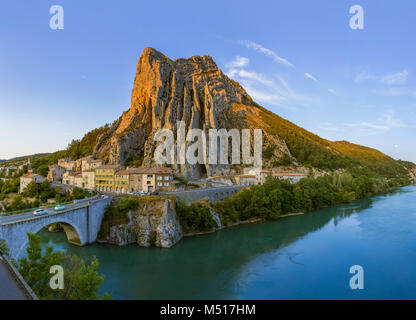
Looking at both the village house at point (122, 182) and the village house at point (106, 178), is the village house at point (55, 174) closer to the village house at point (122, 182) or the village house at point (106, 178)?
the village house at point (106, 178)

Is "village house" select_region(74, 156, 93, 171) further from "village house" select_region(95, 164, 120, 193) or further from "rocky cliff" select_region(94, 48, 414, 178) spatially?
"village house" select_region(95, 164, 120, 193)

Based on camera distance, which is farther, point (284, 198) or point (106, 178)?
point (106, 178)

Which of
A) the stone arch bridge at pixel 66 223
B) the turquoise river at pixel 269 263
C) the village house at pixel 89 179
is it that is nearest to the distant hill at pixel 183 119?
the village house at pixel 89 179

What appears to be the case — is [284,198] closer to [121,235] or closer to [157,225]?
[157,225]

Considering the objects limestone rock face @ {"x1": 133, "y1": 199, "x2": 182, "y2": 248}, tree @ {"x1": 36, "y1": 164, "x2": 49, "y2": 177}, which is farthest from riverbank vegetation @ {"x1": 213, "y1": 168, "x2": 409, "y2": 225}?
tree @ {"x1": 36, "y1": 164, "x2": 49, "y2": 177}

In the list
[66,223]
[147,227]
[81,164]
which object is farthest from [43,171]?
[147,227]
